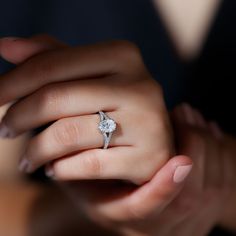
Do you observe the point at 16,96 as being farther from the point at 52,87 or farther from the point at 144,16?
the point at 144,16

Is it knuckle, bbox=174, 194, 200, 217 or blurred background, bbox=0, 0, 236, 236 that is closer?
knuckle, bbox=174, 194, 200, 217

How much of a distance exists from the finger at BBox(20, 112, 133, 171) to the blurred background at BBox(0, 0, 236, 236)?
41 cm

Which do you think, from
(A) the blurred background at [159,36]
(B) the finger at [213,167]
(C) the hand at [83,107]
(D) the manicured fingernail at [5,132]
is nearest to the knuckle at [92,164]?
(C) the hand at [83,107]

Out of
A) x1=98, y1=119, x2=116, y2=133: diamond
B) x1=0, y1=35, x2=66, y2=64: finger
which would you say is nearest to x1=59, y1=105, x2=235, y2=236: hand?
x1=98, y1=119, x2=116, y2=133: diamond

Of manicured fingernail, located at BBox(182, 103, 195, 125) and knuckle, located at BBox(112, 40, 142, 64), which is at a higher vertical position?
knuckle, located at BBox(112, 40, 142, 64)

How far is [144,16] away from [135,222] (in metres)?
0.55

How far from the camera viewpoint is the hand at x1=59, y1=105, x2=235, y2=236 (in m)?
0.63

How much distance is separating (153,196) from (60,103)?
19 cm

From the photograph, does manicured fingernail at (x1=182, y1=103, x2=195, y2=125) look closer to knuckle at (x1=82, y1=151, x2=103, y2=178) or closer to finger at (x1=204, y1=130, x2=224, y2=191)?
finger at (x1=204, y1=130, x2=224, y2=191)

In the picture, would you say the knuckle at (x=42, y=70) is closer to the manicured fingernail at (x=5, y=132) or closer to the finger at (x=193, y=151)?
the manicured fingernail at (x=5, y=132)

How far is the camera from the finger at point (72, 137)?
22.1 inches

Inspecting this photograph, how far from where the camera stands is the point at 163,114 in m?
0.62

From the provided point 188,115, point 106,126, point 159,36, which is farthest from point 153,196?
point 159,36

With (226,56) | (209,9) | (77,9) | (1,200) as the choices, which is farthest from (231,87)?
(1,200)
